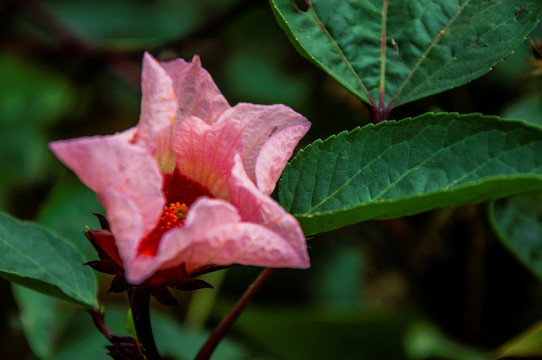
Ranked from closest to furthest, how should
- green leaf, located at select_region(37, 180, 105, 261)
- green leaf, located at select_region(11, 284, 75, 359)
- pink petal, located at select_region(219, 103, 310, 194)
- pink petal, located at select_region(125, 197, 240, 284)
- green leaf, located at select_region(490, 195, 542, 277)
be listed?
pink petal, located at select_region(125, 197, 240, 284)
pink petal, located at select_region(219, 103, 310, 194)
green leaf, located at select_region(490, 195, 542, 277)
green leaf, located at select_region(11, 284, 75, 359)
green leaf, located at select_region(37, 180, 105, 261)

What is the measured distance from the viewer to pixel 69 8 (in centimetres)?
241

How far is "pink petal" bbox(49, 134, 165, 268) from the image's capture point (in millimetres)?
544

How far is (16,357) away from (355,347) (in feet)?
2.46

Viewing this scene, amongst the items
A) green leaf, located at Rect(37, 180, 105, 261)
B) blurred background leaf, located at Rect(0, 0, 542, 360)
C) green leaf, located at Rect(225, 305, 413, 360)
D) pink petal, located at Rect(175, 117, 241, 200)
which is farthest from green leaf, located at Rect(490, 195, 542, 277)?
green leaf, located at Rect(37, 180, 105, 261)

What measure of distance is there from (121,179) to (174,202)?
178 millimetres

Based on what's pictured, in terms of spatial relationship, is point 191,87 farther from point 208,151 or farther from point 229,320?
point 229,320

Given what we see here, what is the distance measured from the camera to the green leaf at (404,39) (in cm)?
74

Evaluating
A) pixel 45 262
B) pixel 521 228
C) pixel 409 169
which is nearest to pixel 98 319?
pixel 45 262

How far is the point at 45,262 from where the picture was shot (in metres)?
0.77

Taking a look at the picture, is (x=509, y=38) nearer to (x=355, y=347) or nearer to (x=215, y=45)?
(x=355, y=347)

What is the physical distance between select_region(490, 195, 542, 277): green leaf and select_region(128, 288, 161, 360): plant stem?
0.56 meters

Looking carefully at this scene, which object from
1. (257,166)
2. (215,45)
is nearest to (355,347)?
(257,166)

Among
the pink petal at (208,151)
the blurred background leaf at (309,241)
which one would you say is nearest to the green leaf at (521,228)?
the blurred background leaf at (309,241)

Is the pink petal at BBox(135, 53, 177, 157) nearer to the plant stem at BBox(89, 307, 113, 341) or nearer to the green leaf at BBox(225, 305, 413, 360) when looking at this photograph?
the plant stem at BBox(89, 307, 113, 341)
